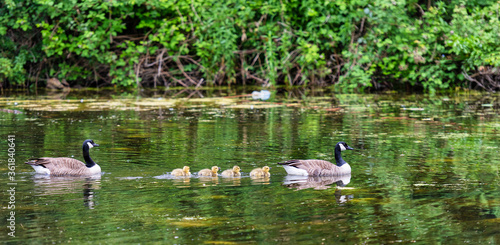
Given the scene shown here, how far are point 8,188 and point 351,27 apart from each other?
62.6 feet

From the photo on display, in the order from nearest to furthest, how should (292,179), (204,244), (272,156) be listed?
(204,244)
(292,179)
(272,156)

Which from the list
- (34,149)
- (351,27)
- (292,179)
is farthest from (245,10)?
(292,179)

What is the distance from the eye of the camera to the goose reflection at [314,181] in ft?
34.6

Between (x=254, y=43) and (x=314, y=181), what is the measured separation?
1798 centimetres

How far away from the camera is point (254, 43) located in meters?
Result: 28.5

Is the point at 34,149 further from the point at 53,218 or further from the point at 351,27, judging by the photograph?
the point at 351,27


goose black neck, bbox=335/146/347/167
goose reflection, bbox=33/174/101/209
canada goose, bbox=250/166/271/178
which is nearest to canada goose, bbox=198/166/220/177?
canada goose, bbox=250/166/271/178

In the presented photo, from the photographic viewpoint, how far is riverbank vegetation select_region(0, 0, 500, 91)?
26.1 m

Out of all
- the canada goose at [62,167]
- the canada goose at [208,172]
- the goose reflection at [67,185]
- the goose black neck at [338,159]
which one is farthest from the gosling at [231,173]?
the canada goose at [62,167]

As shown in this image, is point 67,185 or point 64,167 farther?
point 64,167

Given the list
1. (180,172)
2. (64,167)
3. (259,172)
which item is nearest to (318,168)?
(259,172)

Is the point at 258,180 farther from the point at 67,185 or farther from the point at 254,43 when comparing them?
the point at 254,43

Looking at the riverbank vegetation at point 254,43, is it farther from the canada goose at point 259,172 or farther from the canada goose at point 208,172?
the canada goose at point 208,172

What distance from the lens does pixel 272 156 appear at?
12969mm
